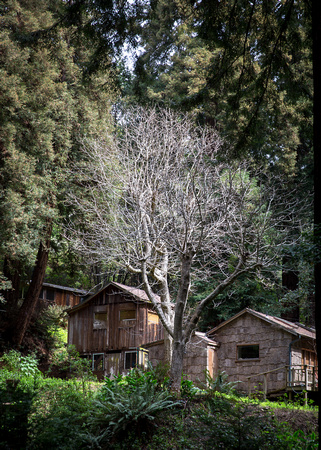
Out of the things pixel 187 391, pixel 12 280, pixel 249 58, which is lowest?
pixel 187 391

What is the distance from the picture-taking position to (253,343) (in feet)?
57.2

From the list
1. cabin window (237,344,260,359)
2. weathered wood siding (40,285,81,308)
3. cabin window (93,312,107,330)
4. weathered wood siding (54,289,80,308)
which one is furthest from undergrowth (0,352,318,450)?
weathered wood siding (54,289,80,308)

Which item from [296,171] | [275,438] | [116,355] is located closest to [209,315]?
[116,355]

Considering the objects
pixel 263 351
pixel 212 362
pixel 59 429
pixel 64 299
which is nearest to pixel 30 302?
pixel 212 362

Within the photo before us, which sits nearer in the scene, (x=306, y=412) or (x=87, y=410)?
(x=87, y=410)

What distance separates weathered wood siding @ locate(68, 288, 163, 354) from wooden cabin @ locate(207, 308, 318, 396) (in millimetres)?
3776

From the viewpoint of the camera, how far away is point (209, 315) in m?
22.6

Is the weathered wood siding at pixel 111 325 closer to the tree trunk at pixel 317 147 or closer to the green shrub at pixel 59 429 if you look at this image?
the green shrub at pixel 59 429

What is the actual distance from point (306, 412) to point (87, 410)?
5083 mm

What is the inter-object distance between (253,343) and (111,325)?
7.55 meters

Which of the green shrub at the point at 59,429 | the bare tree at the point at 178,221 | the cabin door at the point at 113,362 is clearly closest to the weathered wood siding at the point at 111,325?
the cabin door at the point at 113,362

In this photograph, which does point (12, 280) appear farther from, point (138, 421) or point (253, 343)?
point (138, 421)

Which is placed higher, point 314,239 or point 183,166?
point 183,166

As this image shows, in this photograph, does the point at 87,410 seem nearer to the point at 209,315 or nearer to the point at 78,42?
the point at 78,42
